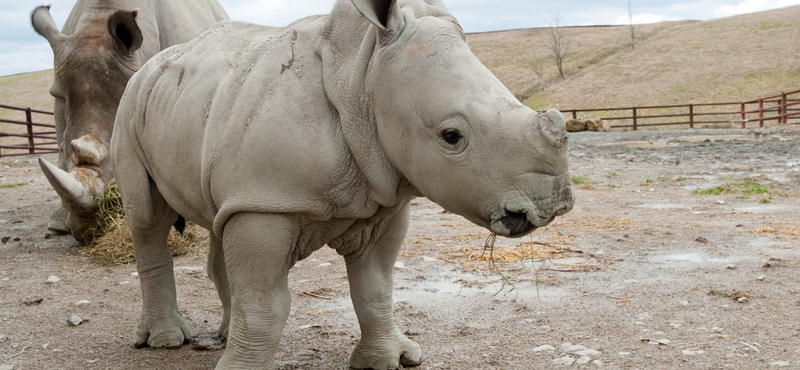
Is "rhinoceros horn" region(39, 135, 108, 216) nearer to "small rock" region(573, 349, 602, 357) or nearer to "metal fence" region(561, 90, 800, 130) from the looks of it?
"small rock" region(573, 349, 602, 357)

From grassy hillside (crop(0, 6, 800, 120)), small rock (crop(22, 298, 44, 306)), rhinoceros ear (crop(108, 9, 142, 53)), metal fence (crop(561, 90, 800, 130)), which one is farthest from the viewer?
grassy hillside (crop(0, 6, 800, 120))

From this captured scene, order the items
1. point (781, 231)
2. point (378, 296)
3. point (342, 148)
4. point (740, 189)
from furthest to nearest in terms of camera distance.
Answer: point (740, 189) → point (781, 231) → point (378, 296) → point (342, 148)

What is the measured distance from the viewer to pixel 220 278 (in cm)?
505

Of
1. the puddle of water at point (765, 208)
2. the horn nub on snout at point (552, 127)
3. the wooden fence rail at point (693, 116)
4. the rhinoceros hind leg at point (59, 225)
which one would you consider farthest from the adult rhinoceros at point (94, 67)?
the wooden fence rail at point (693, 116)

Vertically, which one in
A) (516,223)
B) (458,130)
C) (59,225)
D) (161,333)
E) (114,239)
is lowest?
(59,225)

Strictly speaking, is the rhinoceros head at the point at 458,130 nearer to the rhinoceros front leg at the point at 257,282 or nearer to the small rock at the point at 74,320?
the rhinoceros front leg at the point at 257,282

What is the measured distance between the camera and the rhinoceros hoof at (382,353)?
4.30m

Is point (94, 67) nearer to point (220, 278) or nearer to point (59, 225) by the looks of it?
point (220, 278)

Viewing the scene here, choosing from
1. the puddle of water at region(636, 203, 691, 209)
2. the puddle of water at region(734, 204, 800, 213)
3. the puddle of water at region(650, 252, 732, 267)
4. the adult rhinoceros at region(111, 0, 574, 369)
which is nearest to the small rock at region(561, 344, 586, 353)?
the adult rhinoceros at region(111, 0, 574, 369)

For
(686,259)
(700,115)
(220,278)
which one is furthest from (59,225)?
(700,115)

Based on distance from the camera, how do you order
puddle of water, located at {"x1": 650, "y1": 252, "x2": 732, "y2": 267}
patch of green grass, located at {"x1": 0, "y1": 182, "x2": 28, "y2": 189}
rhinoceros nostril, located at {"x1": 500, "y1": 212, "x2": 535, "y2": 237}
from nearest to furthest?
1. rhinoceros nostril, located at {"x1": 500, "y1": 212, "x2": 535, "y2": 237}
2. puddle of water, located at {"x1": 650, "y1": 252, "x2": 732, "y2": 267}
3. patch of green grass, located at {"x1": 0, "y1": 182, "x2": 28, "y2": 189}

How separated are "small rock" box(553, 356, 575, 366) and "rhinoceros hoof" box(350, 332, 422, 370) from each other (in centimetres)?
77

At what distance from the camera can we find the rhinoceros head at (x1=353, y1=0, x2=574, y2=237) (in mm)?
2975

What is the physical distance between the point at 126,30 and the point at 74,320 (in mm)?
2334
